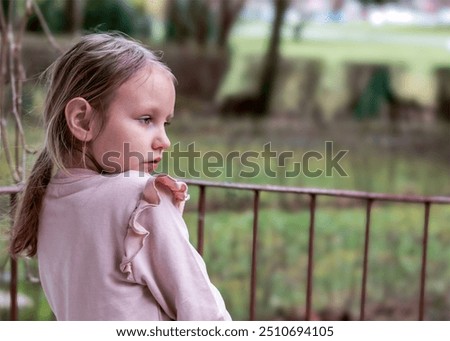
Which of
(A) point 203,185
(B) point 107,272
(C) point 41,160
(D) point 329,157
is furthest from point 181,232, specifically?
(D) point 329,157

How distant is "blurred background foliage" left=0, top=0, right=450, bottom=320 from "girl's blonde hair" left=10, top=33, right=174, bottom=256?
2.83 metres

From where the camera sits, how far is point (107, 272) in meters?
0.83

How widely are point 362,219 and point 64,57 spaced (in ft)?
11.0

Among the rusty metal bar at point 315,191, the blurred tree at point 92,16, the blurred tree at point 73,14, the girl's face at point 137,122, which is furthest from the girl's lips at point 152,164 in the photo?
the blurred tree at point 73,14

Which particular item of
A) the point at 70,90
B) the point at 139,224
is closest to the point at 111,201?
the point at 139,224

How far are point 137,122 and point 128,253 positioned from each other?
0.53 ft

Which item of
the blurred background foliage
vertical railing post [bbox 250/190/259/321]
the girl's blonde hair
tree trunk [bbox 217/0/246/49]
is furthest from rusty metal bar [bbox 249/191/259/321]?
tree trunk [bbox 217/0/246/49]

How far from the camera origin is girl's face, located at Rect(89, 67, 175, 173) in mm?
870

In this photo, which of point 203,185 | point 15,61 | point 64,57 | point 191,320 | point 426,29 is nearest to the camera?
point 191,320

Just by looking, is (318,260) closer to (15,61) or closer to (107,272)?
(15,61)

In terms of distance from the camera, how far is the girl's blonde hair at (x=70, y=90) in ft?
2.89

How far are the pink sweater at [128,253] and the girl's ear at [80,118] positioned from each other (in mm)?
46

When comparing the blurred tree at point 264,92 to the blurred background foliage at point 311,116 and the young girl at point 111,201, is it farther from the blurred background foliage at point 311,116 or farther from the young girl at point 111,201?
the young girl at point 111,201

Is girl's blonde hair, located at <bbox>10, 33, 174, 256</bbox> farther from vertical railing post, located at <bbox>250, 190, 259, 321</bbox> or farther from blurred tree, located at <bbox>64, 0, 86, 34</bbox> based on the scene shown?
blurred tree, located at <bbox>64, 0, 86, 34</bbox>
